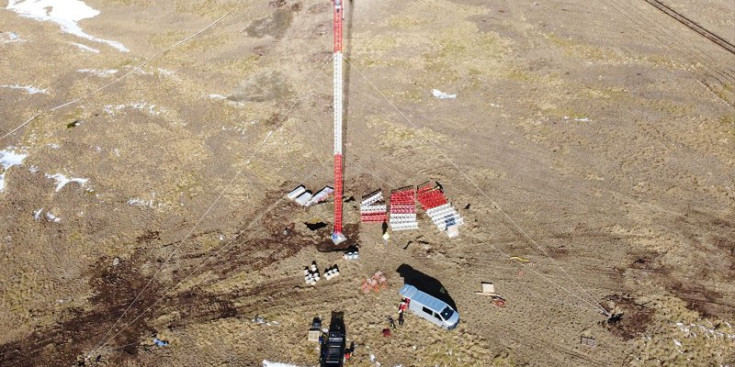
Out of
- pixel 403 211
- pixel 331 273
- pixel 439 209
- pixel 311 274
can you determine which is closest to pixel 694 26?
pixel 439 209

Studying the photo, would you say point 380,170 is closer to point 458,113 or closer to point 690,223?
point 458,113

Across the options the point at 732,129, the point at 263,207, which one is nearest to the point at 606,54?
the point at 732,129

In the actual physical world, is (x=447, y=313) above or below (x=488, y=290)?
above

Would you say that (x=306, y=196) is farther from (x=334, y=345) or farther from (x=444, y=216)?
(x=334, y=345)

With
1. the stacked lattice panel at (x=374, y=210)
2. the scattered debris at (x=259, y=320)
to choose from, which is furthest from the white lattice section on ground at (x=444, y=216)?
the scattered debris at (x=259, y=320)

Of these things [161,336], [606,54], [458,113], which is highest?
[606,54]

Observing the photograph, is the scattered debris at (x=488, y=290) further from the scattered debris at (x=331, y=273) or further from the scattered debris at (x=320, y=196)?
the scattered debris at (x=320, y=196)

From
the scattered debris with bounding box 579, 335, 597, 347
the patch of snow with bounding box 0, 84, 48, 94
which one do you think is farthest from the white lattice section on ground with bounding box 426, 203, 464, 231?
the patch of snow with bounding box 0, 84, 48, 94
